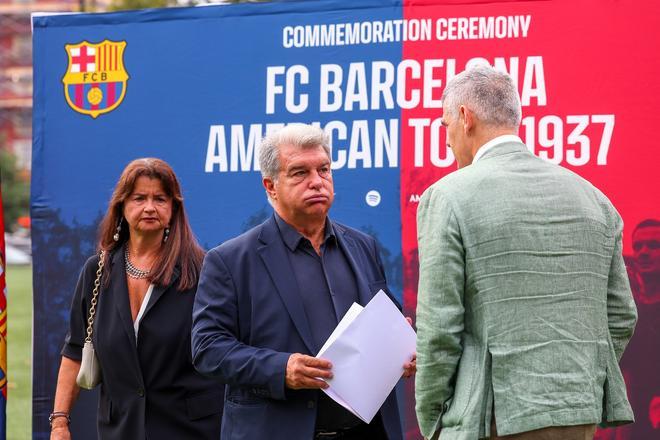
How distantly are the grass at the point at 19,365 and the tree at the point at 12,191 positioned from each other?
15.3 m

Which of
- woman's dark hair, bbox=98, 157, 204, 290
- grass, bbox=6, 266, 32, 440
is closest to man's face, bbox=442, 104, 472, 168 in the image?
woman's dark hair, bbox=98, 157, 204, 290

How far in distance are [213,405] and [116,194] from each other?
99 centimetres

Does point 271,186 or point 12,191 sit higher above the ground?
point 12,191

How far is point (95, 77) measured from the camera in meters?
5.74

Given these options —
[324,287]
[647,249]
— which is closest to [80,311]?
[324,287]

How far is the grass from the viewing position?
8.91m

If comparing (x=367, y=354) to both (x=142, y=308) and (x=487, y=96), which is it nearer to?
(x=487, y=96)

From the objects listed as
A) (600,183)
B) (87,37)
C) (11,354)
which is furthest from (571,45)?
(11,354)

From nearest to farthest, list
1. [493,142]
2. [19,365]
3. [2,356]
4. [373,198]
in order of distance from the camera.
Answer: [493,142], [2,356], [373,198], [19,365]

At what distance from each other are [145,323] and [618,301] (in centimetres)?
198

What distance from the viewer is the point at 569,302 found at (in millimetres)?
2939

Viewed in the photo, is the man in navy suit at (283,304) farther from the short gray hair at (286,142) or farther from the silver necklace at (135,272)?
the silver necklace at (135,272)

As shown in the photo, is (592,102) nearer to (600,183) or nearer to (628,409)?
(600,183)

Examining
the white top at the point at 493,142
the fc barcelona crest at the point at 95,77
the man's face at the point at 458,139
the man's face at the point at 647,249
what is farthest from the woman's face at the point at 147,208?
the man's face at the point at 647,249
